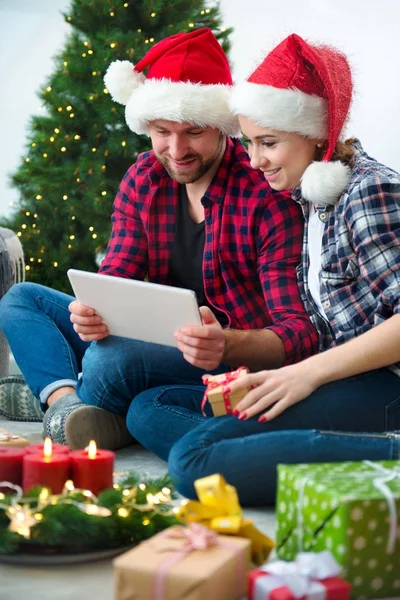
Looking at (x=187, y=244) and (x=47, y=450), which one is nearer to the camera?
(x=47, y=450)

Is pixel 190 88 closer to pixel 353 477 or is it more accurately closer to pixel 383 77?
Answer: pixel 353 477

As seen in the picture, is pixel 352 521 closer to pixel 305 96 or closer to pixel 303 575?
pixel 303 575

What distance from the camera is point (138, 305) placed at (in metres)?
2.04

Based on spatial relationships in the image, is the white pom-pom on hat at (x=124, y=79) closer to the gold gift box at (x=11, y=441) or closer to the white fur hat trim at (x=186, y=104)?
the white fur hat trim at (x=186, y=104)

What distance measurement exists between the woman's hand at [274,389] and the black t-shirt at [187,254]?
54cm

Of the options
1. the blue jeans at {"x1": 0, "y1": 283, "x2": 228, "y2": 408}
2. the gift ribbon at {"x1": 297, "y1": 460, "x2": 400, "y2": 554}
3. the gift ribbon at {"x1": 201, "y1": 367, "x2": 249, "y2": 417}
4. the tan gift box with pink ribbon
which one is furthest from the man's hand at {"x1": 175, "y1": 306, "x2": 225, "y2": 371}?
the tan gift box with pink ribbon

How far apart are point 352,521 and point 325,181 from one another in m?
0.81

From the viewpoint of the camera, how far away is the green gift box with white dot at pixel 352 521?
131cm

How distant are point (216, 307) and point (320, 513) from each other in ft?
3.27

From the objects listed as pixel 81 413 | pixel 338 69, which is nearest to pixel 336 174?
pixel 338 69

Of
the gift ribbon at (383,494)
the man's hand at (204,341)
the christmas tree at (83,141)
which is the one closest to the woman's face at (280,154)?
the man's hand at (204,341)

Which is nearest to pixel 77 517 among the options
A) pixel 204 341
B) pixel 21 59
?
pixel 204 341

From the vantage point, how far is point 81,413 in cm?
225

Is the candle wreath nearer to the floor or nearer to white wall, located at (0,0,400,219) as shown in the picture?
the floor
